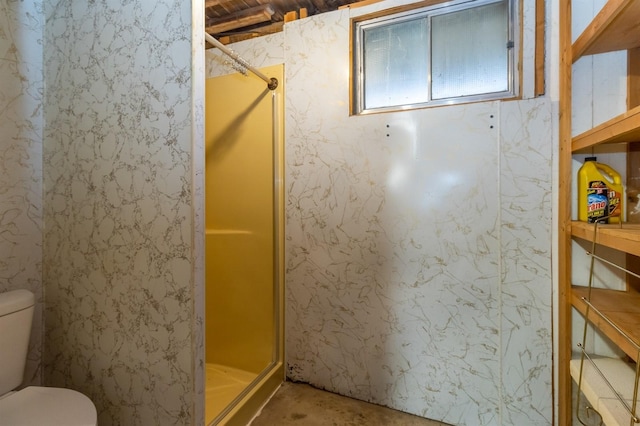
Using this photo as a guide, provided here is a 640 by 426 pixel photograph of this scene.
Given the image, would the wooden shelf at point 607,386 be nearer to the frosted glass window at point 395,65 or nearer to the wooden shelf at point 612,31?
the wooden shelf at point 612,31

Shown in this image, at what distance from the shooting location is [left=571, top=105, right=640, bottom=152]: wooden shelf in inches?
32.2

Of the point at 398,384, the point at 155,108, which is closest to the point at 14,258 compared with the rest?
the point at 155,108

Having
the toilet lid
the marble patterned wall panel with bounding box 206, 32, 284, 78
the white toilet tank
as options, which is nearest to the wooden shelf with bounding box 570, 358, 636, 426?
the toilet lid

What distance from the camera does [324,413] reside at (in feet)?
5.10

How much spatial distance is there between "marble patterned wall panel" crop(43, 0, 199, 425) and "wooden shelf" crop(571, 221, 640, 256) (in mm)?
1360

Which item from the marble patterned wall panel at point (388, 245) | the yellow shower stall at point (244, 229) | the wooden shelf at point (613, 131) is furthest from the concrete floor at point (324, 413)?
the wooden shelf at point (613, 131)

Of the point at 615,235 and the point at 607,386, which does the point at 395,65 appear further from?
the point at 607,386

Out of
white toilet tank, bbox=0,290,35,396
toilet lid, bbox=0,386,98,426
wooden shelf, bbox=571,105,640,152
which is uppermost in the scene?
wooden shelf, bbox=571,105,640,152

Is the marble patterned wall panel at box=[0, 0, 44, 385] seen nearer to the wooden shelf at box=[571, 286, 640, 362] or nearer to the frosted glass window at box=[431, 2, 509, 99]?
the frosted glass window at box=[431, 2, 509, 99]

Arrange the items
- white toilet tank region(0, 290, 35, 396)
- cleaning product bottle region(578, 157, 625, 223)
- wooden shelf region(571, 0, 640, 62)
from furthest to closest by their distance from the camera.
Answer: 1. cleaning product bottle region(578, 157, 625, 223)
2. white toilet tank region(0, 290, 35, 396)
3. wooden shelf region(571, 0, 640, 62)

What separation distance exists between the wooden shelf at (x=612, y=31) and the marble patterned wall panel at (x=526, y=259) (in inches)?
9.4

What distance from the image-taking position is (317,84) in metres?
1.75

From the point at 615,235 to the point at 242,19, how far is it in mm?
2191

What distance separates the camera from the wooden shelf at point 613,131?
817 millimetres
